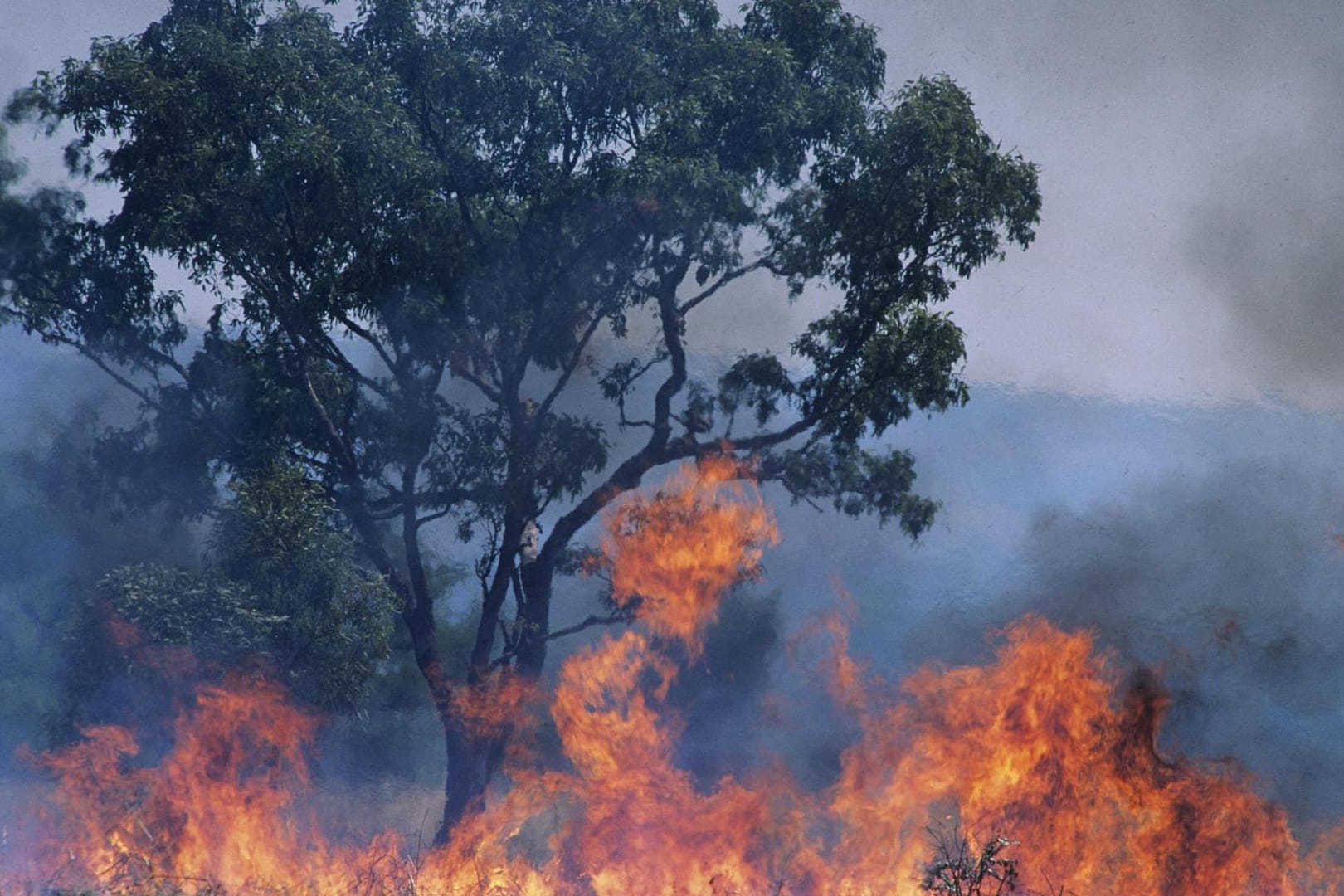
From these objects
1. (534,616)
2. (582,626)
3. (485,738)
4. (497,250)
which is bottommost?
(485,738)

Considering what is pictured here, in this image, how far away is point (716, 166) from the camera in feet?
68.4

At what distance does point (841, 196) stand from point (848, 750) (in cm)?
→ 909

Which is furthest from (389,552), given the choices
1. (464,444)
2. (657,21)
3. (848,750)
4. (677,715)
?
(657,21)

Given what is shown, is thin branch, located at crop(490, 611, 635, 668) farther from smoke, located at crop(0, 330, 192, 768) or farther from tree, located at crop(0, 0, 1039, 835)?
smoke, located at crop(0, 330, 192, 768)

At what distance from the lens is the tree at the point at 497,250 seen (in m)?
20.7

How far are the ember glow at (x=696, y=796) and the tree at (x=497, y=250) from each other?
136 centimetres

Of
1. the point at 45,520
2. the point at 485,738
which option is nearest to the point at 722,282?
the point at 485,738

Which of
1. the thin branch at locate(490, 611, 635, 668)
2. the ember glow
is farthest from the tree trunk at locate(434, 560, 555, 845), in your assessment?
the ember glow

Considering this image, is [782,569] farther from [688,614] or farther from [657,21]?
[657,21]

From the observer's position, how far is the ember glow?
63.7ft

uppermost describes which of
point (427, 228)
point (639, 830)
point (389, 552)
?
point (427, 228)

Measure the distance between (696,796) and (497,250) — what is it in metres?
9.64

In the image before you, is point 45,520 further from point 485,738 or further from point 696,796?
point 696,796

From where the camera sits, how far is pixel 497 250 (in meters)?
22.5
